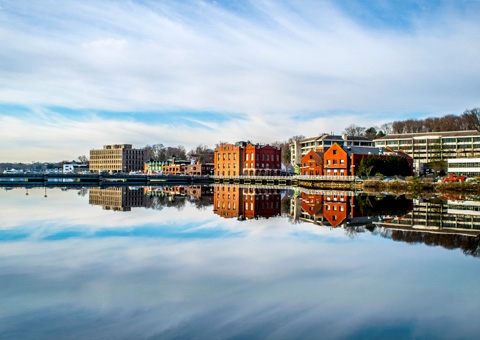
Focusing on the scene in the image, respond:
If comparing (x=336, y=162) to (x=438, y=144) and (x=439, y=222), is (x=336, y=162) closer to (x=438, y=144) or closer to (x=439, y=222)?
(x=438, y=144)

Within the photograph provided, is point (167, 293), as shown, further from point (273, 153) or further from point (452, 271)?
point (273, 153)

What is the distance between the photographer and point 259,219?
861 inches

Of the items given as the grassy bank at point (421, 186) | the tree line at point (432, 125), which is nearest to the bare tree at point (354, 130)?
the tree line at point (432, 125)

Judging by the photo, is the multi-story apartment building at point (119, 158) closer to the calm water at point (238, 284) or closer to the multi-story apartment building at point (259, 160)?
the multi-story apartment building at point (259, 160)

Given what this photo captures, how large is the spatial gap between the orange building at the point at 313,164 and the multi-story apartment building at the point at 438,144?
1998 cm

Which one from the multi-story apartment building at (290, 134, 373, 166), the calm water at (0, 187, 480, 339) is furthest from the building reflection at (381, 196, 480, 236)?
the multi-story apartment building at (290, 134, 373, 166)

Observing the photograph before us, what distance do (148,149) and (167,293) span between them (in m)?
161

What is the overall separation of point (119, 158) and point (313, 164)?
90847 mm

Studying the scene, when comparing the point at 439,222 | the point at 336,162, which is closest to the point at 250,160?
the point at 336,162

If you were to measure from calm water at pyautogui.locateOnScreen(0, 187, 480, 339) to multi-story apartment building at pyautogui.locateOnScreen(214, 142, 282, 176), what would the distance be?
6632 cm

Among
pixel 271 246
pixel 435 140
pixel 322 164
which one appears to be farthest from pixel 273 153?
pixel 271 246

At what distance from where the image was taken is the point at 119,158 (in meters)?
144

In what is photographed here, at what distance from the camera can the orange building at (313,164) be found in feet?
222

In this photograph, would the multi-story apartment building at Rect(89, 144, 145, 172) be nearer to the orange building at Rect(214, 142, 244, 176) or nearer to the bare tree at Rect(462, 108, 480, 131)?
the orange building at Rect(214, 142, 244, 176)
